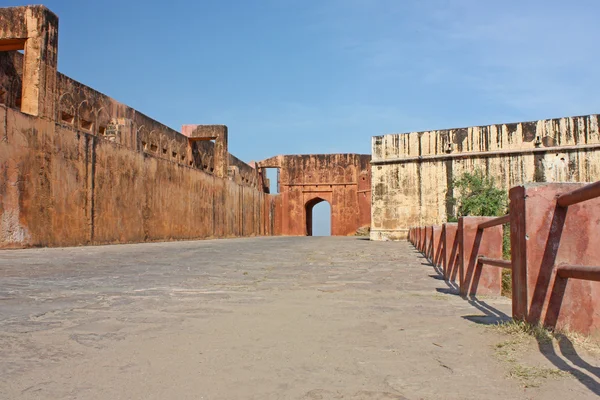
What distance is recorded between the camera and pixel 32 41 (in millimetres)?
10891

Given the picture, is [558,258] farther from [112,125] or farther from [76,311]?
[112,125]

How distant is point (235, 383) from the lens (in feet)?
6.07

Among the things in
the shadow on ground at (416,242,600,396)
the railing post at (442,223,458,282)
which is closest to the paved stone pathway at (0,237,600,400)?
the shadow on ground at (416,242,600,396)

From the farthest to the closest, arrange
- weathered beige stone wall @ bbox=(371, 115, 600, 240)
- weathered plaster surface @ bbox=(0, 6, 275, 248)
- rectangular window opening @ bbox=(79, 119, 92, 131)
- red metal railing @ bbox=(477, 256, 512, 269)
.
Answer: weathered beige stone wall @ bbox=(371, 115, 600, 240), rectangular window opening @ bbox=(79, 119, 92, 131), weathered plaster surface @ bbox=(0, 6, 275, 248), red metal railing @ bbox=(477, 256, 512, 269)

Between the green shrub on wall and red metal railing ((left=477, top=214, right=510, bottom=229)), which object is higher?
the green shrub on wall

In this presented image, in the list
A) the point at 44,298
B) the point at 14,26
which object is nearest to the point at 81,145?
the point at 14,26

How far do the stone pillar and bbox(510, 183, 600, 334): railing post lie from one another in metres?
10.8

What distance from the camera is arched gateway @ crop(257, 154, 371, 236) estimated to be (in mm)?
31516

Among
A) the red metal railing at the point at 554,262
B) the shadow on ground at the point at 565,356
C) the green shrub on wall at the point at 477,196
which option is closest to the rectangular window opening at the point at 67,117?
the green shrub on wall at the point at 477,196

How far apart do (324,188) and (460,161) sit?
14654 millimetres

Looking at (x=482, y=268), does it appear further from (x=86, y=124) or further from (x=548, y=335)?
(x=86, y=124)

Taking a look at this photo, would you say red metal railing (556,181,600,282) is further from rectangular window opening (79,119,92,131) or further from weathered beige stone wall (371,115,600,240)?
weathered beige stone wall (371,115,600,240)

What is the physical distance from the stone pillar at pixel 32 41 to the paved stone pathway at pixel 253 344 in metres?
7.63

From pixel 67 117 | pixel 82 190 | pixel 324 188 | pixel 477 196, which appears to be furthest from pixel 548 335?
pixel 324 188
